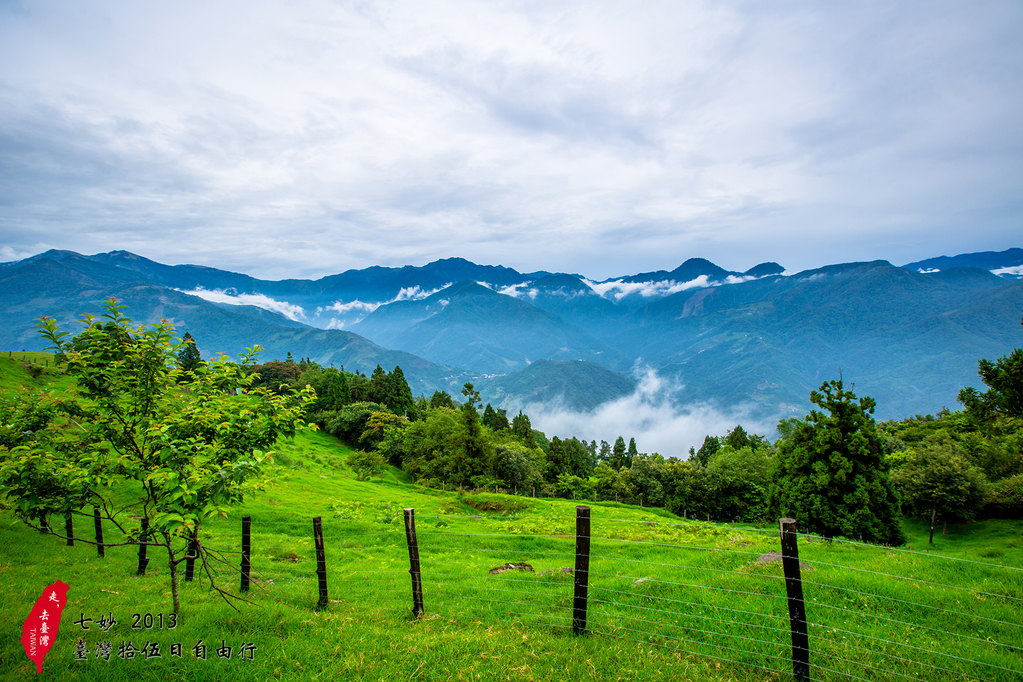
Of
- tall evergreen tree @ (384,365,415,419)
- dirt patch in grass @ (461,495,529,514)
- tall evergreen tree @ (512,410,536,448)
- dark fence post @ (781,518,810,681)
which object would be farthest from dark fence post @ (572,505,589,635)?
tall evergreen tree @ (384,365,415,419)

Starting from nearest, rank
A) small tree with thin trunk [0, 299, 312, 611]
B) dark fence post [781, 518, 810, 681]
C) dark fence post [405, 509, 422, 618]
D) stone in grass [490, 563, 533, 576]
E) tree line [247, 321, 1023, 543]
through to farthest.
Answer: small tree with thin trunk [0, 299, 312, 611] → dark fence post [781, 518, 810, 681] → dark fence post [405, 509, 422, 618] → stone in grass [490, 563, 533, 576] → tree line [247, 321, 1023, 543]

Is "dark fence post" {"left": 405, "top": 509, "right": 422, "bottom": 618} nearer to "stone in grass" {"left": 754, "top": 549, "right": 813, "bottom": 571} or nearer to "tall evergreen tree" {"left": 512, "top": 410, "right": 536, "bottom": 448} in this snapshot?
"stone in grass" {"left": 754, "top": 549, "right": 813, "bottom": 571}

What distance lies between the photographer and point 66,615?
23.1 feet

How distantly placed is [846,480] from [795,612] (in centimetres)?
2825

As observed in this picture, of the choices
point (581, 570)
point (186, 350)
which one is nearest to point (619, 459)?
point (581, 570)

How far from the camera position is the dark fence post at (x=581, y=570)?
21.9 ft

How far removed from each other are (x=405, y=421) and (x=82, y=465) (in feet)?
204

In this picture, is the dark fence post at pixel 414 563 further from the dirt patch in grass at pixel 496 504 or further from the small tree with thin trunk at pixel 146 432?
the dirt patch in grass at pixel 496 504

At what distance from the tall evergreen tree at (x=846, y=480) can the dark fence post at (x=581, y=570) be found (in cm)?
2690

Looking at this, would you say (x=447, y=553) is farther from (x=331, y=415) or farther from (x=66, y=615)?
(x=331, y=415)

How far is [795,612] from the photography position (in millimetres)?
5660

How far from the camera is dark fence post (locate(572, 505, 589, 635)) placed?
21.9ft

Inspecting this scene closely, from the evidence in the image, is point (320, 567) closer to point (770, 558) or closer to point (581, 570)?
point (581, 570)

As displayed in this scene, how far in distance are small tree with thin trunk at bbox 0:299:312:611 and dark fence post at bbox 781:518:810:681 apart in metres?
6.68
